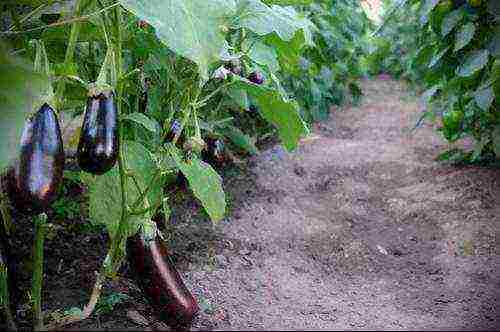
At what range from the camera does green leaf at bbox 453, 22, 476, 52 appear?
248cm

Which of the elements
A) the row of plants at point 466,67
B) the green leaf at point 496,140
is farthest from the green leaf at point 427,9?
the green leaf at point 496,140

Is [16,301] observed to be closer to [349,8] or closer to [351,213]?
[351,213]

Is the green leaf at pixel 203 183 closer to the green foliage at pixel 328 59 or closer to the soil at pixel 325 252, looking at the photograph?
the soil at pixel 325 252

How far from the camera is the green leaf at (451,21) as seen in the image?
8.36 ft

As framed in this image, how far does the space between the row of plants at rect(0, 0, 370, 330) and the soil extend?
0.65ft

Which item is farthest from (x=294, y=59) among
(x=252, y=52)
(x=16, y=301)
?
(x=16, y=301)

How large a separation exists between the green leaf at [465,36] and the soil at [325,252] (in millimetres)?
598

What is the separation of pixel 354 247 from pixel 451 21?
41.2 inches

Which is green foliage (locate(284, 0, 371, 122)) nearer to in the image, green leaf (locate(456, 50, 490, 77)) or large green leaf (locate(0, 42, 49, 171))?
green leaf (locate(456, 50, 490, 77))

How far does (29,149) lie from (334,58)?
385 centimetres

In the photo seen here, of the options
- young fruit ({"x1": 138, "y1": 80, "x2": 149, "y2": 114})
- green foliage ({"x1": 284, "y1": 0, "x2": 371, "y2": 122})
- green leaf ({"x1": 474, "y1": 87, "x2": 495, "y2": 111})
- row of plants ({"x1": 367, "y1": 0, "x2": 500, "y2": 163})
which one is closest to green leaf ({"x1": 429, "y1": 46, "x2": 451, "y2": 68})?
row of plants ({"x1": 367, "y1": 0, "x2": 500, "y2": 163})

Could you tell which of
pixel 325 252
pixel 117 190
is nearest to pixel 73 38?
pixel 117 190

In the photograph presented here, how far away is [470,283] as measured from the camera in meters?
1.88

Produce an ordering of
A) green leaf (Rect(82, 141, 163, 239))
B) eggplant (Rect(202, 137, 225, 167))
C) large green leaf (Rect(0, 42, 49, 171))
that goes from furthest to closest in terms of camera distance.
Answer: eggplant (Rect(202, 137, 225, 167))
green leaf (Rect(82, 141, 163, 239))
large green leaf (Rect(0, 42, 49, 171))
